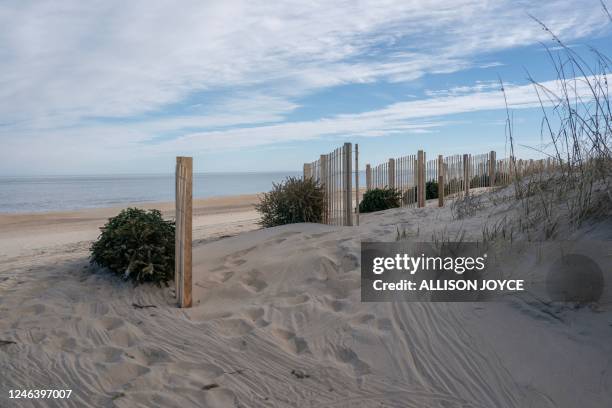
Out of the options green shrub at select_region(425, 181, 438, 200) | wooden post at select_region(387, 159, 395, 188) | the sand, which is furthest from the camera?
green shrub at select_region(425, 181, 438, 200)

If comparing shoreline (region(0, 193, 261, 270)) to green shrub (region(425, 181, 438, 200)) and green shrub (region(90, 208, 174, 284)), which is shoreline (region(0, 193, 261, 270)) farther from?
green shrub (region(425, 181, 438, 200))

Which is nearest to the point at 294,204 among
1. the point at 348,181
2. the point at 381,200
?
the point at 348,181

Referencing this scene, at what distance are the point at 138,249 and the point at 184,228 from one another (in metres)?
1.14

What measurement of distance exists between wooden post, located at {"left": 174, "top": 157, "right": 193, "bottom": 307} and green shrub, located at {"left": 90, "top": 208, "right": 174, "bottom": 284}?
716 millimetres

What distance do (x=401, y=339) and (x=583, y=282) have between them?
4.58 feet

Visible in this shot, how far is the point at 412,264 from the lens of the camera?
4.61m

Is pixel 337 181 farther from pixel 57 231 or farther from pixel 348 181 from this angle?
pixel 57 231

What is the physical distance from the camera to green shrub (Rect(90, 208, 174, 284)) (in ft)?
18.0

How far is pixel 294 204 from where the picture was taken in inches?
368

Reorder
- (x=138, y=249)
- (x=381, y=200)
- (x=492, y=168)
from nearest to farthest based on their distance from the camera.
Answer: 1. (x=138, y=249)
2. (x=381, y=200)
3. (x=492, y=168)

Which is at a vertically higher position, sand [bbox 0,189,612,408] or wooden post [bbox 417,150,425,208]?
wooden post [bbox 417,150,425,208]

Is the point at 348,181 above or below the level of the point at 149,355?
above

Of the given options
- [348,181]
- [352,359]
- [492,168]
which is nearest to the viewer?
[352,359]

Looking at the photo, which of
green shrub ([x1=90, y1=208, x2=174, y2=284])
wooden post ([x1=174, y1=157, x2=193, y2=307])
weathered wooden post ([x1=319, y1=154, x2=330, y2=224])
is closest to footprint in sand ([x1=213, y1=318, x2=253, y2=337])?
wooden post ([x1=174, y1=157, x2=193, y2=307])
